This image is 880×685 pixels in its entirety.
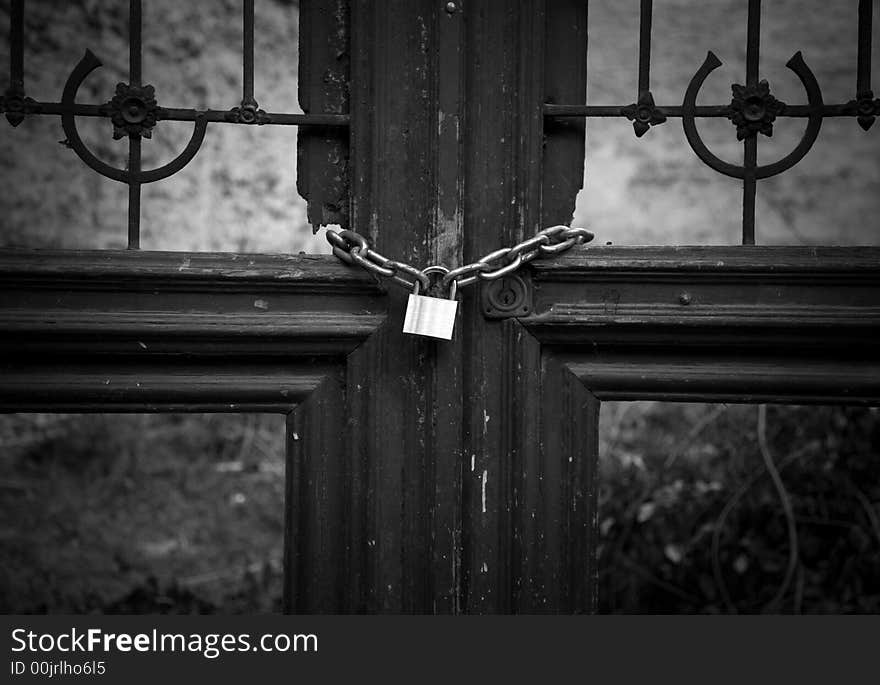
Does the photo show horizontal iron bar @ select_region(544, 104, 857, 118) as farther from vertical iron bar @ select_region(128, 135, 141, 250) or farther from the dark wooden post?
vertical iron bar @ select_region(128, 135, 141, 250)

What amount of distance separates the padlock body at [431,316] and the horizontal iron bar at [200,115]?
0.21m

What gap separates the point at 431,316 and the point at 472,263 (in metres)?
0.08

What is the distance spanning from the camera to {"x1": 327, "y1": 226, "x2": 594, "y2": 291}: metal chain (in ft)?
2.65

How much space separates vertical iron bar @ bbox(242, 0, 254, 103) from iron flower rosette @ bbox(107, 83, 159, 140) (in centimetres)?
9

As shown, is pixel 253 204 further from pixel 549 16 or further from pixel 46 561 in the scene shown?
pixel 549 16

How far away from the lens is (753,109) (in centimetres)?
86

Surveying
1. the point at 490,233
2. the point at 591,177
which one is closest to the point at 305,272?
the point at 490,233

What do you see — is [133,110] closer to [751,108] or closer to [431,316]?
[431,316]

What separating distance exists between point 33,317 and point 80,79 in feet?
0.75

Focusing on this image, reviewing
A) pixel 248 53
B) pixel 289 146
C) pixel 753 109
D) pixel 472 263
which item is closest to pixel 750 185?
pixel 753 109

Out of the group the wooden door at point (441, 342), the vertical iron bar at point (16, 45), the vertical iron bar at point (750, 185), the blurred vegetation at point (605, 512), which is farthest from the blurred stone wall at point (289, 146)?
the vertical iron bar at point (750, 185)

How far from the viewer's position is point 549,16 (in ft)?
2.90

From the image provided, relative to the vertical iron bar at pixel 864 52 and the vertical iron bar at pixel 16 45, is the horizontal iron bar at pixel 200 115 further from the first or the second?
the vertical iron bar at pixel 864 52

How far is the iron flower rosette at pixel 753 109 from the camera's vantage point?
0.85m
